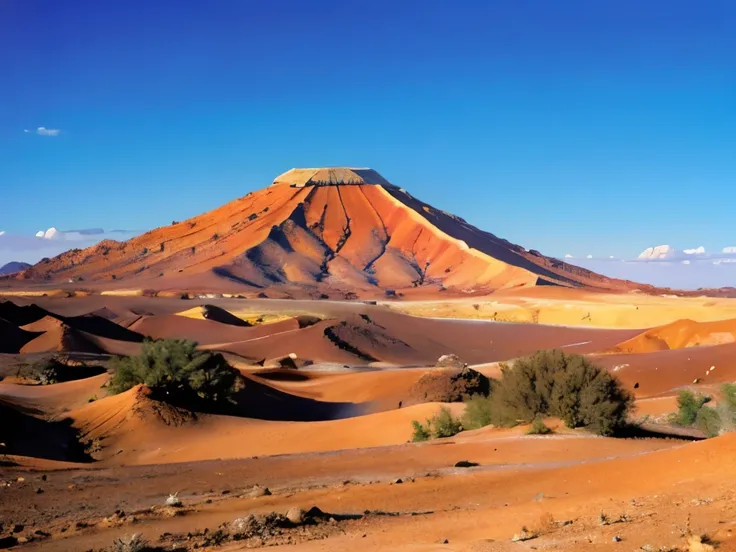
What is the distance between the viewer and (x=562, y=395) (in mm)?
16406

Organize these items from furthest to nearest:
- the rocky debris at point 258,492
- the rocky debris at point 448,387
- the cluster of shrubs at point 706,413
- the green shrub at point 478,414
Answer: the rocky debris at point 448,387, the green shrub at point 478,414, the cluster of shrubs at point 706,413, the rocky debris at point 258,492

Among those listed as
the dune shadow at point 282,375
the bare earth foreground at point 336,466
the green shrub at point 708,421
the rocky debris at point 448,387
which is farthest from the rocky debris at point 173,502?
the dune shadow at point 282,375

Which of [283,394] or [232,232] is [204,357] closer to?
[283,394]

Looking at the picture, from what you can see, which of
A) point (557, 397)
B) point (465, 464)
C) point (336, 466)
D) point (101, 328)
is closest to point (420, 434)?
point (557, 397)

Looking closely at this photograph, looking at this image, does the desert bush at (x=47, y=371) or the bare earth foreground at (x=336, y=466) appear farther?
the desert bush at (x=47, y=371)

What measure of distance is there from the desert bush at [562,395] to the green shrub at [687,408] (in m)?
3.27

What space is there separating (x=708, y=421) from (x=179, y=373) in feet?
47.4

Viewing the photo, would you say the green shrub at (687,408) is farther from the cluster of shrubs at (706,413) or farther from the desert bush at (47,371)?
the desert bush at (47,371)

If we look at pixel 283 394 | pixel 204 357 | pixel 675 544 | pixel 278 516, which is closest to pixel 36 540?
pixel 278 516

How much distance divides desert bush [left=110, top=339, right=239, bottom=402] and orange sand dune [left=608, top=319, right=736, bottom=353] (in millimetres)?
22037

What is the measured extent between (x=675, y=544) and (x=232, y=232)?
4025 inches

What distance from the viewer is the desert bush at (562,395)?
623 inches

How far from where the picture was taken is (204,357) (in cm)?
2391

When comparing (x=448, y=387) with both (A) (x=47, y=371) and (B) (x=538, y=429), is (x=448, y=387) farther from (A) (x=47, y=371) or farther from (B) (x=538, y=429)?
(A) (x=47, y=371)
